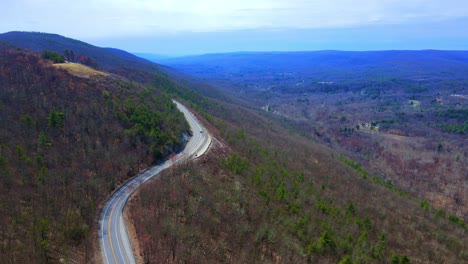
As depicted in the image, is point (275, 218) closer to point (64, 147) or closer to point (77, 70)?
point (64, 147)

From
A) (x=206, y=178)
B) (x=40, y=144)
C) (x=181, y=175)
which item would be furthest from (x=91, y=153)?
(x=206, y=178)

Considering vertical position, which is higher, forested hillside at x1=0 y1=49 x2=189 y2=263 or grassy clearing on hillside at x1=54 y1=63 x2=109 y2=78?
grassy clearing on hillside at x1=54 y1=63 x2=109 y2=78

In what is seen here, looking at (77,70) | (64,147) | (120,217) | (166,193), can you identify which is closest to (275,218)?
(166,193)

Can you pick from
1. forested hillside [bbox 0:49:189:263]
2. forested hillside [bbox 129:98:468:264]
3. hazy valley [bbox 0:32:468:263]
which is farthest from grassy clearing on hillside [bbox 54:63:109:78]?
forested hillside [bbox 129:98:468:264]

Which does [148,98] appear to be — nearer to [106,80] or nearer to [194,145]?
[106,80]

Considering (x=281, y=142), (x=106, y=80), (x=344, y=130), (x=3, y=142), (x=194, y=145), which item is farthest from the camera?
(x=344, y=130)

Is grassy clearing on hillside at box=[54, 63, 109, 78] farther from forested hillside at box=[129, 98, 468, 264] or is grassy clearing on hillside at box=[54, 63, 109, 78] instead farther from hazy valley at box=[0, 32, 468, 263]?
forested hillside at box=[129, 98, 468, 264]
